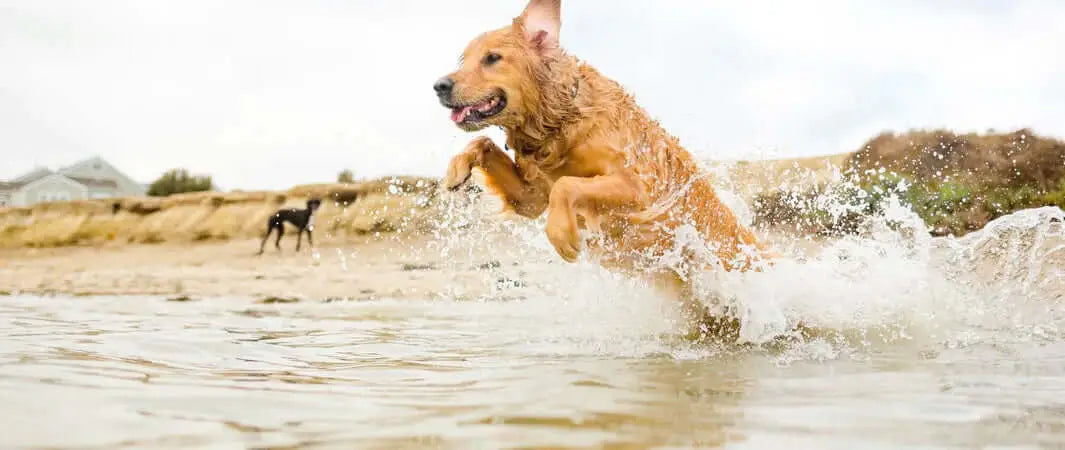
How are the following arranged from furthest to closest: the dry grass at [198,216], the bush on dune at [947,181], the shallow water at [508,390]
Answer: the dry grass at [198,216] < the bush on dune at [947,181] < the shallow water at [508,390]

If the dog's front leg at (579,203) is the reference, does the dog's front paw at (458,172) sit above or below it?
above

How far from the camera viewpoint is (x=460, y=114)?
4484 millimetres

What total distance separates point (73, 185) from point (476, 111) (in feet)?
93.7

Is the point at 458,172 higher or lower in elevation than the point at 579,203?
higher

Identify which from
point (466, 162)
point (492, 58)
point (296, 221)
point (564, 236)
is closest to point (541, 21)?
point (492, 58)

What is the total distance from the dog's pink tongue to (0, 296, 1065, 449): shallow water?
3.84 ft

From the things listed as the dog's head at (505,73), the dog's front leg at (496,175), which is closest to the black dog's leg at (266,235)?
the dog's front leg at (496,175)

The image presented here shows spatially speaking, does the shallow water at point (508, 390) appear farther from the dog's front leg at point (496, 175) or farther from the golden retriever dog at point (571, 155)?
the dog's front leg at point (496, 175)

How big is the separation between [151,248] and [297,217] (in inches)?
165

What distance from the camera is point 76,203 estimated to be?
22.4 metres

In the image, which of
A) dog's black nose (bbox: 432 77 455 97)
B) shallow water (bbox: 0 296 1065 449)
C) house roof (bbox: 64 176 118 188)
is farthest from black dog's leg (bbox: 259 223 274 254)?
house roof (bbox: 64 176 118 188)

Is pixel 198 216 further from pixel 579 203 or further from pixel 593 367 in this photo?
pixel 593 367

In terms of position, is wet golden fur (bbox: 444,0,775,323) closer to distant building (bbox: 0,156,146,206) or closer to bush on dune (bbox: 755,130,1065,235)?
A: bush on dune (bbox: 755,130,1065,235)

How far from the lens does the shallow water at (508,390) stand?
2459 mm
